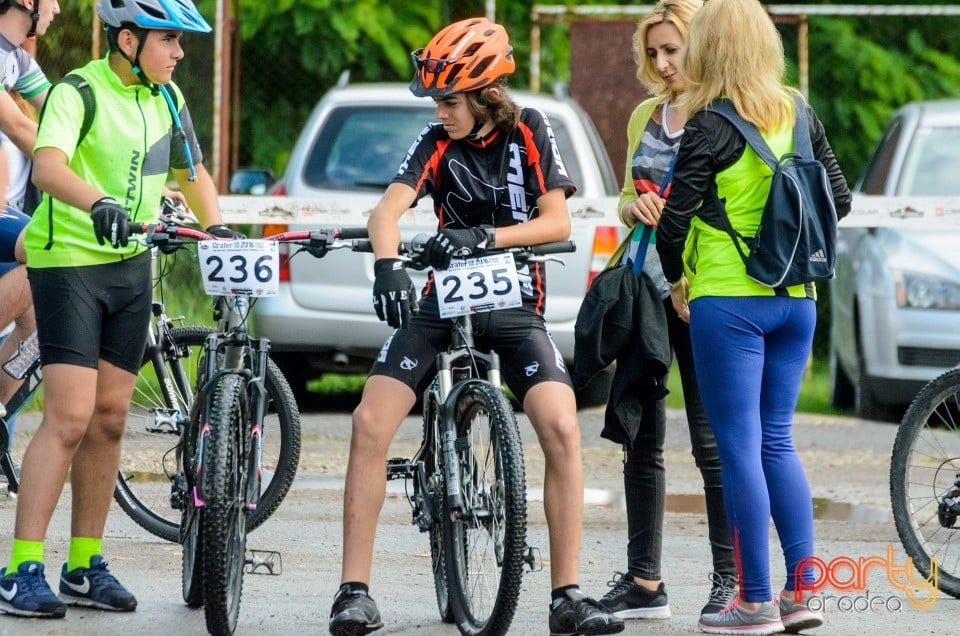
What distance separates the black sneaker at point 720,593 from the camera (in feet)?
18.1

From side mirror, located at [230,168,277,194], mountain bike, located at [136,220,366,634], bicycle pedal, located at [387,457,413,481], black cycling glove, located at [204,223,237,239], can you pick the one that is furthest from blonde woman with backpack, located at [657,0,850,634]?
side mirror, located at [230,168,277,194]

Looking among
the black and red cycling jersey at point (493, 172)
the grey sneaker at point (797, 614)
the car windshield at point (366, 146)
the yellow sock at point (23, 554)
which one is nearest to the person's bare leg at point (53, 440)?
the yellow sock at point (23, 554)

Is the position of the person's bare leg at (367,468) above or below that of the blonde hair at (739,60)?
below

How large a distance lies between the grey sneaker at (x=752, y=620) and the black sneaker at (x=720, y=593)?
0.38 feet

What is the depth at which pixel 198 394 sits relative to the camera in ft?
17.6

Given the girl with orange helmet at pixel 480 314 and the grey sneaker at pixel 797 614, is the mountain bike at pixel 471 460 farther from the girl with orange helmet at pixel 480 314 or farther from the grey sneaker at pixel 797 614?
the grey sneaker at pixel 797 614

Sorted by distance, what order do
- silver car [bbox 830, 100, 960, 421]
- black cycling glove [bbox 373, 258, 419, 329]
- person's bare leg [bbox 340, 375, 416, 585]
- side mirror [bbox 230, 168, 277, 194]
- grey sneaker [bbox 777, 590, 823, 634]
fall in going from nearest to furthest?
black cycling glove [bbox 373, 258, 419, 329] < person's bare leg [bbox 340, 375, 416, 585] < grey sneaker [bbox 777, 590, 823, 634] < side mirror [bbox 230, 168, 277, 194] < silver car [bbox 830, 100, 960, 421]

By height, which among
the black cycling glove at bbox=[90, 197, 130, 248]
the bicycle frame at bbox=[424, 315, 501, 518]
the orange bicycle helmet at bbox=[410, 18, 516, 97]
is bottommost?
the bicycle frame at bbox=[424, 315, 501, 518]

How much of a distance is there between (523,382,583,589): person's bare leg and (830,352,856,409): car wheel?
6.62 metres

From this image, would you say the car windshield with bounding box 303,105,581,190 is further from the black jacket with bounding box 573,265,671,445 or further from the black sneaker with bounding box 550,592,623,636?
the black sneaker with bounding box 550,592,623,636

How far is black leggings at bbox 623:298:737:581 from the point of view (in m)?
5.67

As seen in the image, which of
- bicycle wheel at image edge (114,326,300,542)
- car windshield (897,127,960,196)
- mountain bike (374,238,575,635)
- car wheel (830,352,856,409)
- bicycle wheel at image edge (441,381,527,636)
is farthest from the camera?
car wheel (830,352,856,409)

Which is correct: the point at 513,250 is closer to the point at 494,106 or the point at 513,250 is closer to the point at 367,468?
the point at 494,106

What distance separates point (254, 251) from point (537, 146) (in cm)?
91
